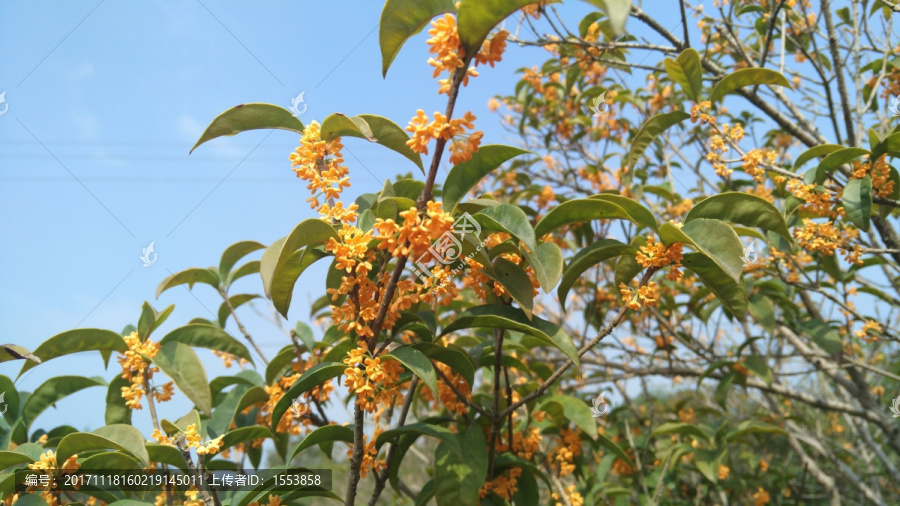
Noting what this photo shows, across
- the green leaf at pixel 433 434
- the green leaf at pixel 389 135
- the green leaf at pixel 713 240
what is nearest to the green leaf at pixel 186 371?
the green leaf at pixel 433 434

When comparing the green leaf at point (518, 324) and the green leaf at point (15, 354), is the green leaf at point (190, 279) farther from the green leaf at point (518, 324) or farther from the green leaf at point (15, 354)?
the green leaf at point (518, 324)

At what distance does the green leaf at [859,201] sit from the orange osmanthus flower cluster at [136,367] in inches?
87.6

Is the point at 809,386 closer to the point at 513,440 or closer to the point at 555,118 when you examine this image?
the point at 555,118

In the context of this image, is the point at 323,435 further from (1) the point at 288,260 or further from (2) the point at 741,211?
(2) the point at 741,211

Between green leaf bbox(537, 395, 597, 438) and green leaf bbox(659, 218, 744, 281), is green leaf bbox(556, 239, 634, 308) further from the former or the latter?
green leaf bbox(537, 395, 597, 438)

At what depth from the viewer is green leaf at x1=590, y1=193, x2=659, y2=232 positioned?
54.6 inches

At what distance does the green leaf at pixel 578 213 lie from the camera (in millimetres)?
1362

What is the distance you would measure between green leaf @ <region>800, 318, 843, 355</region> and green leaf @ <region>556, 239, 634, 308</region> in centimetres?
179

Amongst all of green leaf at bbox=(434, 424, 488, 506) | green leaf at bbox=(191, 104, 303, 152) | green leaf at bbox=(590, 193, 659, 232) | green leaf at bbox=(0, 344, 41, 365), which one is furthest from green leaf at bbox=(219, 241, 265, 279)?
green leaf at bbox=(590, 193, 659, 232)

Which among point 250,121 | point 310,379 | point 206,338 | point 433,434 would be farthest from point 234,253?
point 433,434

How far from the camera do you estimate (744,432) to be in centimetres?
253

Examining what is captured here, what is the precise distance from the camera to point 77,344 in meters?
Result: 1.72

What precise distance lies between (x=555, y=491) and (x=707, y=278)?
1174 millimetres

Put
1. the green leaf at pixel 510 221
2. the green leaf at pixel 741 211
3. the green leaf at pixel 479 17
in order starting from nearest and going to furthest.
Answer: the green leaf at pixel 479 17 < the green leaf at pixel 510 221 < the green leaf at pixel 741 211
